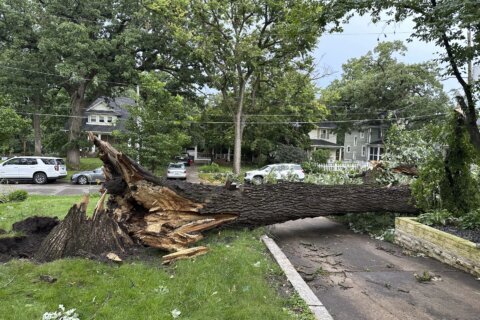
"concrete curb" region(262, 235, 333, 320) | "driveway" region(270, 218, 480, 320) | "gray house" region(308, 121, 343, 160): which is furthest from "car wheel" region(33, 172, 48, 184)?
"gray house" region(308, 121, 343, 160)

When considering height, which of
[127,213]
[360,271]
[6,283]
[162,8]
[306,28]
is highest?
[162,8]

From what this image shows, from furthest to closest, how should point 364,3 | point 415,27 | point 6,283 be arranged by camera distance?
point 415,27
point 364,3
point 6,283

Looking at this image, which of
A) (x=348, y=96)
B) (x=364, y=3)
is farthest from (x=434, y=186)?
(x=348, y=96)

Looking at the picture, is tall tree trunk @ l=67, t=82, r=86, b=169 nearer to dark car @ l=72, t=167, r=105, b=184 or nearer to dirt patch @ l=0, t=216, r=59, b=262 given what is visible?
dark car @ l=72, t=167, r=105, b=184

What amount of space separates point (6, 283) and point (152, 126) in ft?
42.0

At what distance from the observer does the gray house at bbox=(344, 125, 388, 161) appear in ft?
135

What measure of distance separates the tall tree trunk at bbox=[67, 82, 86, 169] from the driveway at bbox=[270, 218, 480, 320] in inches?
882

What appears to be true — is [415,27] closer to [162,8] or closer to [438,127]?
[438,127]

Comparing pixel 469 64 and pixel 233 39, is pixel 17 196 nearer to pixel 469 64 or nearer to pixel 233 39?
pixel 469 64

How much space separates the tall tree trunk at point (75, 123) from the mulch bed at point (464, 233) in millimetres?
24573

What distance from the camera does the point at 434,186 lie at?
7.49 metres

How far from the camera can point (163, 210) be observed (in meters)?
5.98

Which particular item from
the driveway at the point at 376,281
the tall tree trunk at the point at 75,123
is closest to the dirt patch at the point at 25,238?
the driveway at the point at 376,281

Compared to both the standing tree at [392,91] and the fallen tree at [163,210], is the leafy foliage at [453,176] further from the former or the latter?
the standing tree at [392,91]
